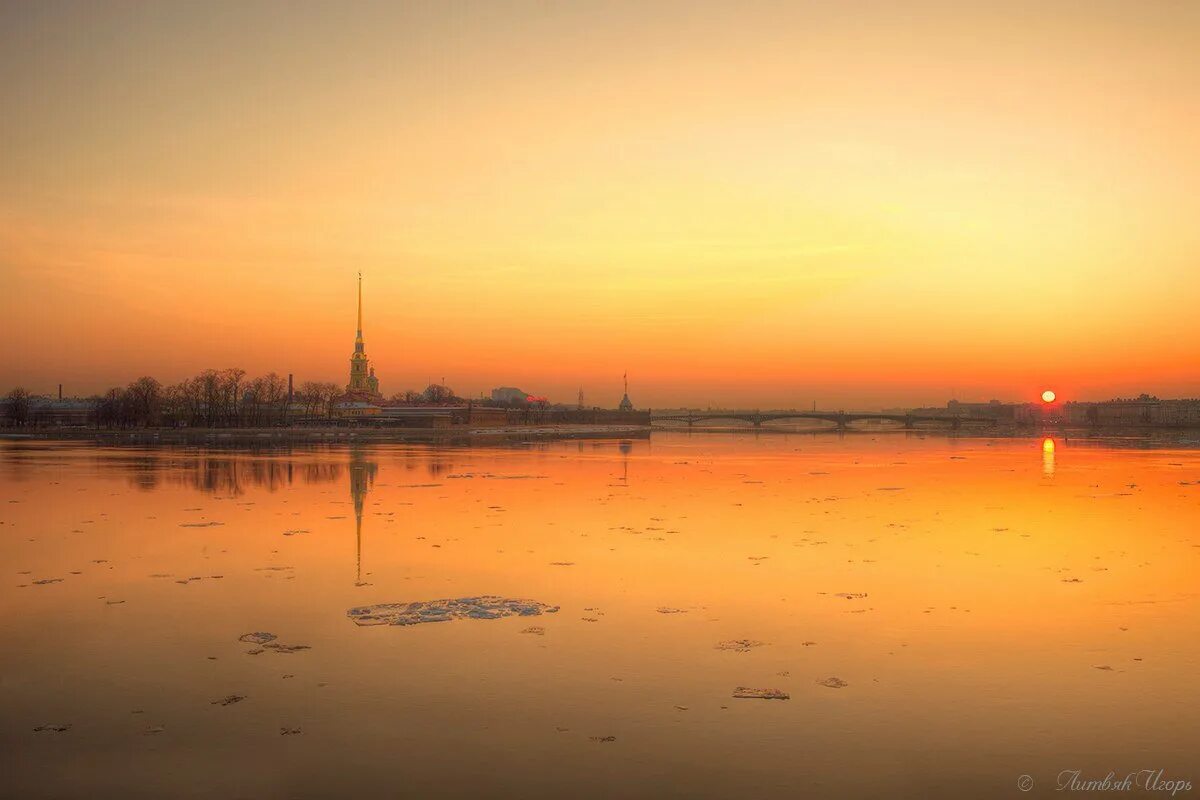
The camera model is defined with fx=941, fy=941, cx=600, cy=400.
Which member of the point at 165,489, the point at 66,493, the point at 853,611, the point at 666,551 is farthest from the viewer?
the point at 165,489

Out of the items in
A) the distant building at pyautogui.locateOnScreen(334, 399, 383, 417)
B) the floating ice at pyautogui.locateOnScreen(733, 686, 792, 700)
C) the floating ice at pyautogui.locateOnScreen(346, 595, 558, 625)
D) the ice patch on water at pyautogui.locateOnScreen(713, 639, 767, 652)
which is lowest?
the floating ice at pyautogui.locateOnScreen(733, 686, 792, 700)

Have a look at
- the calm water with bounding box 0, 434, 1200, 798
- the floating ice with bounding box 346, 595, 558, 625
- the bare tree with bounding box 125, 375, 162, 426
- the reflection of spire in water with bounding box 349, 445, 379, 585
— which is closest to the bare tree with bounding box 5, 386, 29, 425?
the bare tree with bounding box 125, 375, 162, 426

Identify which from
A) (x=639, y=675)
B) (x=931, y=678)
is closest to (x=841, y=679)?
(x=931, y=678)

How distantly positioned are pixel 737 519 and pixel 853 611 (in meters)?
10.8

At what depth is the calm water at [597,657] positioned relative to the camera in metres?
7.59

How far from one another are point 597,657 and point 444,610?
3.22 m

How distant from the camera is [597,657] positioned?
10.7 meters

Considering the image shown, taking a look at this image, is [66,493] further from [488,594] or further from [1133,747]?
[1133,747]

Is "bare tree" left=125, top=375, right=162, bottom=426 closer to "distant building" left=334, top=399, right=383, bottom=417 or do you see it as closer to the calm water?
"distant building" left=334, top=399, right=383, bottom=417

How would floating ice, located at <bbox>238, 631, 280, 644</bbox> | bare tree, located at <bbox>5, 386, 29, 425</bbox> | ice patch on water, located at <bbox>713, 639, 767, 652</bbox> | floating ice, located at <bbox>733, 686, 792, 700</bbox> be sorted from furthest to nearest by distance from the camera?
1. bare tree, located at <bbox>5, 386, 29, 425</bbox>
2. floating ice, located at <bbox>238, 631, 280, 644</bbox>
3. ice patch on water, located at <bbox>713, 639, 767, 652</bbox>
4. floating ice, located at <bbox>733, 686, 792, 700</bbox>

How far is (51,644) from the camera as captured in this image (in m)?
11.1

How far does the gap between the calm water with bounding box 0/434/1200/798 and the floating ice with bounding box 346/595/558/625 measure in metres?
0.32

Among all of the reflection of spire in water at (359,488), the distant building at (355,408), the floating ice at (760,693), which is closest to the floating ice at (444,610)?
the reflection of spire in water at (359,488)

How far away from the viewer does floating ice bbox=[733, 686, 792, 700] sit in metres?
9.27
